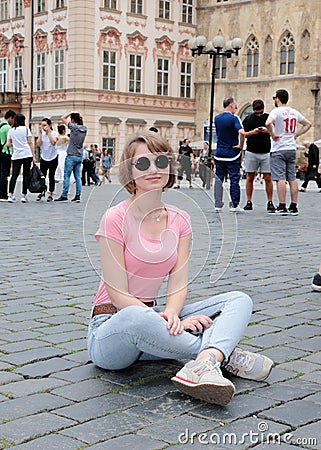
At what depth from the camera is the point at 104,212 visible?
12.5 feet

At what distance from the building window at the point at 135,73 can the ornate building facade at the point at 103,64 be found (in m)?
0.05

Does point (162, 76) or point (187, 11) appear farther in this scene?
point (187, 11)

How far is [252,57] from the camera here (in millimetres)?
42375

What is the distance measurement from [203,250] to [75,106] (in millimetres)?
37643

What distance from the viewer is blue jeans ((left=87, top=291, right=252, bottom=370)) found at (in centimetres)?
360

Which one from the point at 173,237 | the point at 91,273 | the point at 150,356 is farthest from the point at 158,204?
the point at 91,273

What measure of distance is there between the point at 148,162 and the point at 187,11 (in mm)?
42066

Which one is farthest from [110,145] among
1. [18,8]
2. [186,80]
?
[18,8]

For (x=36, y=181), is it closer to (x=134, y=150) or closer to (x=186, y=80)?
(x=134, y=150)

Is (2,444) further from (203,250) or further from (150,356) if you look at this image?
(203,250)

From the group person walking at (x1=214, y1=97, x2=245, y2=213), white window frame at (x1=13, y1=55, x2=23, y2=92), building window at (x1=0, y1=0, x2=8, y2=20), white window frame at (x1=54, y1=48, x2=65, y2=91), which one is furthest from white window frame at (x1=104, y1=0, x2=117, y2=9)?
person walking at (x1=214, y1=97, x2=245, y2=213)

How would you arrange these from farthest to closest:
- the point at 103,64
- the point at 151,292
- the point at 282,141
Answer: the point at 103,64
the point at 282,141
the point at 151,292

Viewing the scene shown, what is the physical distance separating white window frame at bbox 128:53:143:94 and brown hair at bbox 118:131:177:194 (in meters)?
39.2

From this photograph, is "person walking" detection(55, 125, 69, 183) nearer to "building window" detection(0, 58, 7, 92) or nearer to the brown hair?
the brown hair
